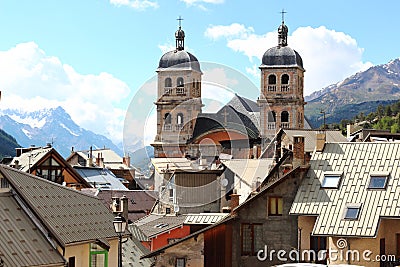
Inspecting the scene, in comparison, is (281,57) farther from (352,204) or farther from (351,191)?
(352,204)

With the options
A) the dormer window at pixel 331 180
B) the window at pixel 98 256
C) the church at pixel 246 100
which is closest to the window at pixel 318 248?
the dormer window at pixel 331 180

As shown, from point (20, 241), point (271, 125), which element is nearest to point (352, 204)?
point (20, 241)

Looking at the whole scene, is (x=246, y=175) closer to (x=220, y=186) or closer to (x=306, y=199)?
(x=220, y=186)

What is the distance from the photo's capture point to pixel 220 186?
224ft

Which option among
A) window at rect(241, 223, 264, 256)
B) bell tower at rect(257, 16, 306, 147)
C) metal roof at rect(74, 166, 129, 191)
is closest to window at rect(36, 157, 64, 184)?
metal roof at rect(74, 166, 129, 191)

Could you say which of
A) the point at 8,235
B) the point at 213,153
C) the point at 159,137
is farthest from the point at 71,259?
the point at 159,137

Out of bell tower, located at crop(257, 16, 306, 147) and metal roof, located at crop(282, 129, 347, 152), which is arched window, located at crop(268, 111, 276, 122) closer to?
bell tower, located at crop(257, 16, 306, 147)

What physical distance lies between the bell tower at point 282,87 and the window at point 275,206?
4101 inches

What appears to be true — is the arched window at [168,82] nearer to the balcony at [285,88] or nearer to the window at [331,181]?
the balcony at [285,88]

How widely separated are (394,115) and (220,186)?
129108 millimetres

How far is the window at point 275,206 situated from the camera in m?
45.0

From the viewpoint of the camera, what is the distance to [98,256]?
3284 cm

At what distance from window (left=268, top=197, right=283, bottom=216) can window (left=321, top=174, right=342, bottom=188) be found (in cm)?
286

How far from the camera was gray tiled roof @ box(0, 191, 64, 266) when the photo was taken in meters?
27.5
